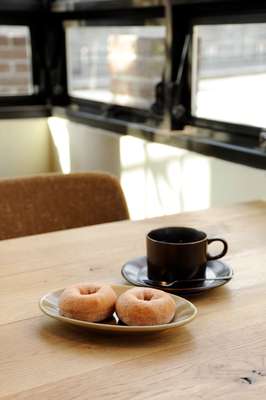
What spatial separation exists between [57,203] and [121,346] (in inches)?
30.1

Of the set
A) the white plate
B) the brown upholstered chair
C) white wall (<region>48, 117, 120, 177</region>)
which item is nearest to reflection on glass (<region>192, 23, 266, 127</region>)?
white wall (<region>48, 117, 120, 177</region>)

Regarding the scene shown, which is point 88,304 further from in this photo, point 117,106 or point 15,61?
point 15,61

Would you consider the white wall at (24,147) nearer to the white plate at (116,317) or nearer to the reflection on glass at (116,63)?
the reflection on glass at (116,63)

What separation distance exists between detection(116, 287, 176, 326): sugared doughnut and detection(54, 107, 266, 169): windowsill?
1.01 metres

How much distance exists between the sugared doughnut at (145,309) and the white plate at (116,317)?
0.01 m

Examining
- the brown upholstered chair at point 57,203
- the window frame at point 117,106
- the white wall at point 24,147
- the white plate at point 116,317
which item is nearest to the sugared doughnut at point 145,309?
the white plate at point 116,317

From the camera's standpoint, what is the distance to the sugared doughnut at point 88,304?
0.76m

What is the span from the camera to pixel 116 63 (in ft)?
8.50

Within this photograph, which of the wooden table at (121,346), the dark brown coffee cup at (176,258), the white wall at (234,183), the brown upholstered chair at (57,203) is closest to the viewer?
the wooden table at (121,346)

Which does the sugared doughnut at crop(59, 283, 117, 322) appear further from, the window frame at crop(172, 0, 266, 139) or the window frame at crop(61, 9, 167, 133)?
the window frame at crop(61, 9, 167, 133)

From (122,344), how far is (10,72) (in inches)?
94.1

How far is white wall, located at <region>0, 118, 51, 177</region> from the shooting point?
9.27 ft

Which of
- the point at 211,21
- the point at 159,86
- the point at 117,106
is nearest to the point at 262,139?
the point at 211,21

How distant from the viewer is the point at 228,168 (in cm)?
185
